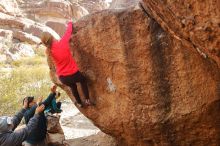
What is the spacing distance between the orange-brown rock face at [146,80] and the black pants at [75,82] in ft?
0.53

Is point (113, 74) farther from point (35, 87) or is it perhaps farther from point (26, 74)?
point (26, 74)

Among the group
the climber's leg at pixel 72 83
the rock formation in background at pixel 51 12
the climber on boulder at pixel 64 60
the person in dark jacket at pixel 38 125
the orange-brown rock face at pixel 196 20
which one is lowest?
the person in dark jacket at pixel 38 125

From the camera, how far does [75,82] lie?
679 centimetres

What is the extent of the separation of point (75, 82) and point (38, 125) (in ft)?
5.91

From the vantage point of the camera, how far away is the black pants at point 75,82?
660 centimetres

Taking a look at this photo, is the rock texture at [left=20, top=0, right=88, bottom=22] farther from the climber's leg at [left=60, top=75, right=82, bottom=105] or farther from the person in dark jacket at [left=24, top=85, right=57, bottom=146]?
the climber's leg at [left=60, top=75, right=82, bottom=105]

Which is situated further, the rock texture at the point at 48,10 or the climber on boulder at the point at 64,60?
the rock texture at the point at 48,10

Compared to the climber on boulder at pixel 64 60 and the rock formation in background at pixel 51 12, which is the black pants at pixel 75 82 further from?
the rock formation in background at pixel 51 12

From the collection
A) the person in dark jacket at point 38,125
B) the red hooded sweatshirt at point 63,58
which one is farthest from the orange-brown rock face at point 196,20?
the person in dark jacket at point 38,125

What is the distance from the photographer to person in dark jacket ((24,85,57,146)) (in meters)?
7.86

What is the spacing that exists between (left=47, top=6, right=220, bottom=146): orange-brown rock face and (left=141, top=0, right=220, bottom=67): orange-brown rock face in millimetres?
898

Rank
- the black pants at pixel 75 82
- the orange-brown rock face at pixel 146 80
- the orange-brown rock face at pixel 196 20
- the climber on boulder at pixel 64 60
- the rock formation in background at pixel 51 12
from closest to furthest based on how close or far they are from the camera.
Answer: the orange-brown rock face at pixel 196 20
the orange-brown rock face at pixel 146 80
the climber on boulder at pixel 64 60
the black pants at pixel 75 82
the rock formation in background at pixel 51 12

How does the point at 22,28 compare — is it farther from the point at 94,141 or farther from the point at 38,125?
the point at 38,125

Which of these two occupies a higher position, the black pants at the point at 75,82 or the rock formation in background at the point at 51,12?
the rock formation in background at the point at 51,12
